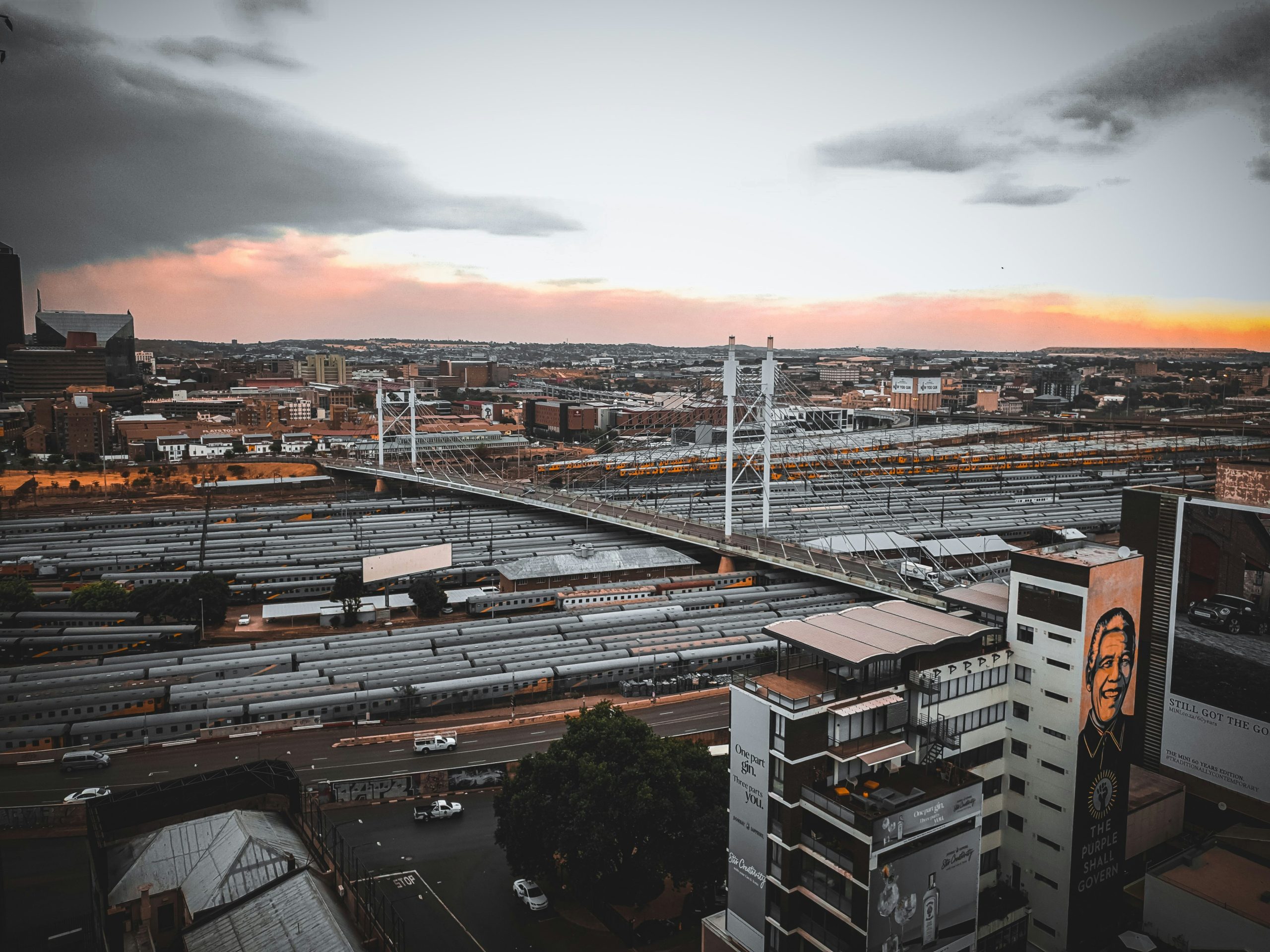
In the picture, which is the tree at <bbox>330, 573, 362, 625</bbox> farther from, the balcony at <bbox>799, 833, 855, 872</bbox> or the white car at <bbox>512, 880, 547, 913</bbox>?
the balcony at <bbox>799, 833, 855, 872</bbox>

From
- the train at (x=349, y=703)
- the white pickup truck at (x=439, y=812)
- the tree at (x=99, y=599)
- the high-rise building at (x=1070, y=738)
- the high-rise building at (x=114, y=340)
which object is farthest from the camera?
the high-rise building at (x=114, y=340)

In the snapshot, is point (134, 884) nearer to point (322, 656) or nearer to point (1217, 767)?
point (322, 656)

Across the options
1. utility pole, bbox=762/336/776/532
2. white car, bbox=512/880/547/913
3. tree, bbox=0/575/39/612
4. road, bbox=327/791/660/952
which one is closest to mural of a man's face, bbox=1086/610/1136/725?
road, bbox=327/791/660/952

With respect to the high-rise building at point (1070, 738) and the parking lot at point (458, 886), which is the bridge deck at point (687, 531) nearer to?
the high-rise building at point (1070, 738)

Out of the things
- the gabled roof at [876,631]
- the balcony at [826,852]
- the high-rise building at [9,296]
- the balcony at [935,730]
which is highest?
the high-rise building at [9,296]

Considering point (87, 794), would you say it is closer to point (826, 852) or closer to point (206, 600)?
point (206, 600)

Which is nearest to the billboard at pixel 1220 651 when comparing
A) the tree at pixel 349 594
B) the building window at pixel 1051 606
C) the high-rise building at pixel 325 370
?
the building window at pixel 1051 606

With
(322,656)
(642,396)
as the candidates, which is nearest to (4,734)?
(322,656)
